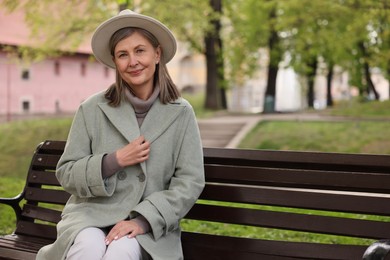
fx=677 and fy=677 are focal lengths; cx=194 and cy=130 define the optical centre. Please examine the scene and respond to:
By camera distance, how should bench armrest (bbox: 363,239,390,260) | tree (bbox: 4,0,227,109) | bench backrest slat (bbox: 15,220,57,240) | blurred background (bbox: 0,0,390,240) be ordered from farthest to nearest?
1. tree (bbox: 4,0,227,109)
2. blurred background (bbox: 0,0,390,240)
3. bench backrest slat (bbox: 15,220,57,240)
4. bench armrest (bbox: 363,239,390,260)

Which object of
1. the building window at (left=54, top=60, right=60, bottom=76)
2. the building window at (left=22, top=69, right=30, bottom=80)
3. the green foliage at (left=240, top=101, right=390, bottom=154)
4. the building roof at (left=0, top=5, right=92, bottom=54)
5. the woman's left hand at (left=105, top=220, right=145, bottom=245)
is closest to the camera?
the woman's left hand at (left=105, top=220, right=145, bottom=245)

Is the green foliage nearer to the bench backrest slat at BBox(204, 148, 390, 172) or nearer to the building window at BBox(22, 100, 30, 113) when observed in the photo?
the bench backrest slat at BBox(204, 148, 390, 172)

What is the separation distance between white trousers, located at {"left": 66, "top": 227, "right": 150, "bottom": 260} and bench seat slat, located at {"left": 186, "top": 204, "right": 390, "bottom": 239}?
0.67 m

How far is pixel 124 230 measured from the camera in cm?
318

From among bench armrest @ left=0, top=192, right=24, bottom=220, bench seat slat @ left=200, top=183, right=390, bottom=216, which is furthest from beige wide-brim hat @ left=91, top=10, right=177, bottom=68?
bench armrest @ left=0, top=192, right=24, bottom=220

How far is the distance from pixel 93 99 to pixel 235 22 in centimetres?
2380

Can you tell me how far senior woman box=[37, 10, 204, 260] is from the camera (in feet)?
10.8

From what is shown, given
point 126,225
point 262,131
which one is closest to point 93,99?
point 126,225

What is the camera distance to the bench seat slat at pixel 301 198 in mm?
3414

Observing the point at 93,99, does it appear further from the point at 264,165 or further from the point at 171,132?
the point at 264,165

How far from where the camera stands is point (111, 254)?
9.95ft

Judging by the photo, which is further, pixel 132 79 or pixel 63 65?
pixel 63 65

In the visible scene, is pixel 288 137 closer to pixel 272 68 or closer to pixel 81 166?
pixel 272 68

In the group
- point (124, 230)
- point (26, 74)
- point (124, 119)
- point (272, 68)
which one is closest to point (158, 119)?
point (124, 119)
